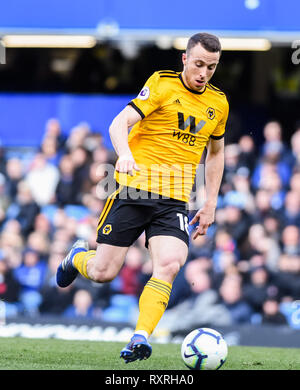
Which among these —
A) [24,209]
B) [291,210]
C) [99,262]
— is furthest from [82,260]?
[24,209]

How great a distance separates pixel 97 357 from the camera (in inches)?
257

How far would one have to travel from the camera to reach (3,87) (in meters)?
12.9

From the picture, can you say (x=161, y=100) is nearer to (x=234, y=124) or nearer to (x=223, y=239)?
(x=223, y=239)

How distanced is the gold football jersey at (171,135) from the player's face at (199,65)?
5.1 inches

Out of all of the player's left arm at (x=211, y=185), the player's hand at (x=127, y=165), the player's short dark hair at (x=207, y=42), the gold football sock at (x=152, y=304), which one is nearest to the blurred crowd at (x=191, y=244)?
the player's left arm at (x=211, y=185)

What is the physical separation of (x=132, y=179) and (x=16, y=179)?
573cm

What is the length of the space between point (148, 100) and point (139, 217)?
33.7 inches

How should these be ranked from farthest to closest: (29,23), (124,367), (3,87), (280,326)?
(3,87)
(29,23)
(280,326)
(124,367)

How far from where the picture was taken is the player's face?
5883mm

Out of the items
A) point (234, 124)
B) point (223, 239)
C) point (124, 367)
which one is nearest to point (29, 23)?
point (234, 124)

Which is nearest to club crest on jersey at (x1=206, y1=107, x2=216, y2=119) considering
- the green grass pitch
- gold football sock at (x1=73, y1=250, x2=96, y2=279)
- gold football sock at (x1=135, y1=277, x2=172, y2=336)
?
gold football sock at (x1=135, y1=277, x2=172, y2=336)

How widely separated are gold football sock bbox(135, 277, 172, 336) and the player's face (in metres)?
1.46

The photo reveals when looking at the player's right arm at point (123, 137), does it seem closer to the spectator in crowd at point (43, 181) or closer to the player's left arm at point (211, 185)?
the player's left arm at point (211, 185)

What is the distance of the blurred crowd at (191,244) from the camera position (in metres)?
10.1
